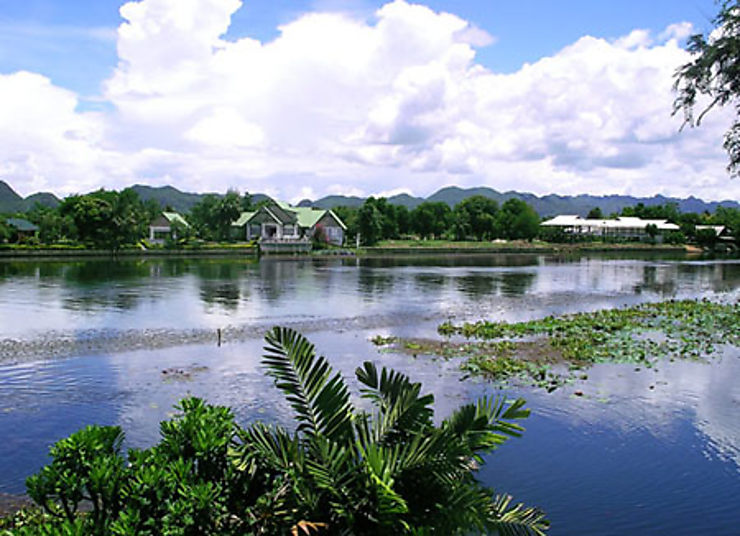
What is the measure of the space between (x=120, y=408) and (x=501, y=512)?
999 centimetres

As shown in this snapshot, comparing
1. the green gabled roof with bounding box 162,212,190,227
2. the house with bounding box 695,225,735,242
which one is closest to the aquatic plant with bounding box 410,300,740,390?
the green gabled roof with bounding box 162,212,190,227

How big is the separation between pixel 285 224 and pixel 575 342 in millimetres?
83101

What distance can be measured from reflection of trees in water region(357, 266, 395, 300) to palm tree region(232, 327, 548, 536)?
30.1m

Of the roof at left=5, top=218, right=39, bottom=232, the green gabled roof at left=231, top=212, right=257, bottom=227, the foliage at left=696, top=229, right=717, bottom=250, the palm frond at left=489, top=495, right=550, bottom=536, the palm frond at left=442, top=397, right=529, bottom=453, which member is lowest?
the palm frond at left=489, top=495, right=550, bottom=536

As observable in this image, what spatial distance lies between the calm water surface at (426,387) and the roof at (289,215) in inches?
2530

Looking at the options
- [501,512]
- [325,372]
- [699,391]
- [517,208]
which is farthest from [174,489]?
[517,208]

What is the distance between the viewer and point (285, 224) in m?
102

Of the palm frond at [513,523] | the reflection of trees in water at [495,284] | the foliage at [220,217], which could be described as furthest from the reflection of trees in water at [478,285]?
the foliage at [220,217]

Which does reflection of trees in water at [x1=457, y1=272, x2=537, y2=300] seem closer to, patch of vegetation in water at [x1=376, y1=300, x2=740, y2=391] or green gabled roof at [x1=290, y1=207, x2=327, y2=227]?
patch of vegetation in water at [x1=376, y1=300, x2=740, y2=391]

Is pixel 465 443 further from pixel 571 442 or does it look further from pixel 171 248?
pixel 171 248

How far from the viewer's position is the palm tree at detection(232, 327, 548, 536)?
600 centimetres

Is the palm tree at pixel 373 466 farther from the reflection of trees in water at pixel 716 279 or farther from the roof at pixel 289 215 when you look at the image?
the roof at pixel 289 215

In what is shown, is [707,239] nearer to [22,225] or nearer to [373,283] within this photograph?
[373,283]

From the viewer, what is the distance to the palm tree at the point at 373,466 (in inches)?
236
